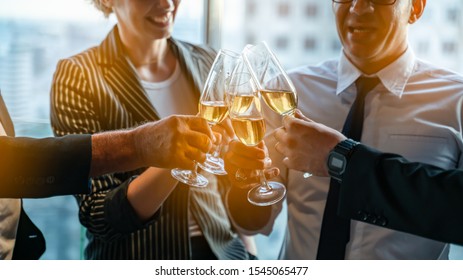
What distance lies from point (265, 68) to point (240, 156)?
0.78ft

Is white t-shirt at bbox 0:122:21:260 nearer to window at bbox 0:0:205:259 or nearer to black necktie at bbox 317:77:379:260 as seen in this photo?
window at bbox 0:0:205:259

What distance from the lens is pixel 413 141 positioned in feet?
5.20

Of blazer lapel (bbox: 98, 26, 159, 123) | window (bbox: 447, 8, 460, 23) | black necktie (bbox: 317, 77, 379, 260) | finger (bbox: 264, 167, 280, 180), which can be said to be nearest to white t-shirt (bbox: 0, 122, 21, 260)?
blazer lapel (bbox: 98, 26, 159, 123)

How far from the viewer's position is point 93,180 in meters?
1.65

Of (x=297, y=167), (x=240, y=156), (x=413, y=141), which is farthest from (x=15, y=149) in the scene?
(x=413, y=141)

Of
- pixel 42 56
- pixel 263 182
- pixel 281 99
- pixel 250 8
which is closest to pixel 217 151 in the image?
pixel 263 182

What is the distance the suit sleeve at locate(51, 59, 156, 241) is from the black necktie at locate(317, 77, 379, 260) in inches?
20.6

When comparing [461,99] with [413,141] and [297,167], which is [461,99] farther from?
[297,167]

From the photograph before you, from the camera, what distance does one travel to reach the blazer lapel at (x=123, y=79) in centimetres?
167

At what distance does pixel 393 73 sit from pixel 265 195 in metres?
0.53

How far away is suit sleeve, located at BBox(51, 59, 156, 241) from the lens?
5.23 ft

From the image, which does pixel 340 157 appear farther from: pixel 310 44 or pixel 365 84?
pixel 310 44

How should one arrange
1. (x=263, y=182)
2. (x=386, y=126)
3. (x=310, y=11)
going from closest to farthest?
1. (x=263, y=182)
2. (x=386, y=126)
3. (x=310, y=11)
